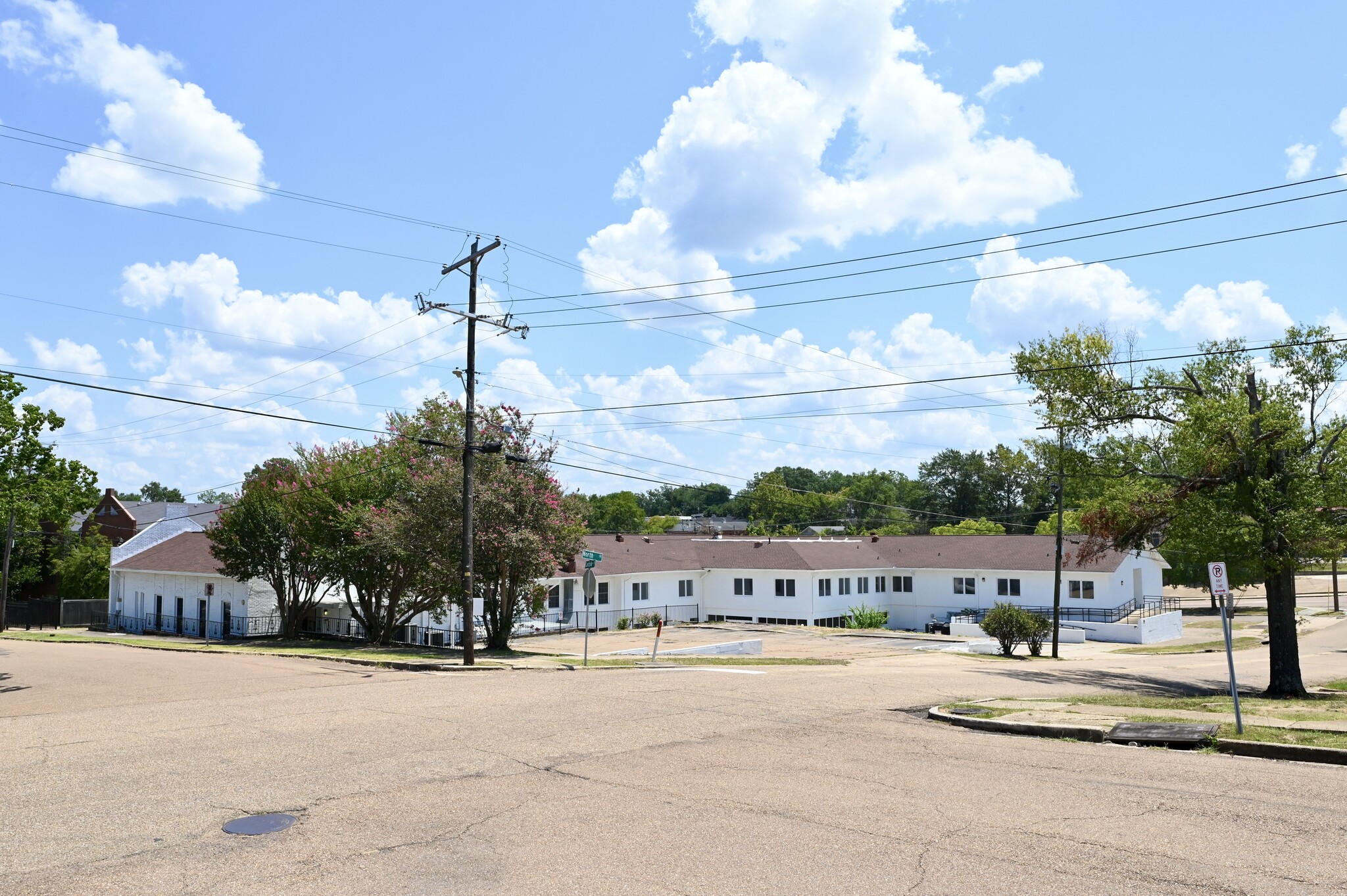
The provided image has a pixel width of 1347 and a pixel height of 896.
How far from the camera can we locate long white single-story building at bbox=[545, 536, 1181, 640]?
55000 mm

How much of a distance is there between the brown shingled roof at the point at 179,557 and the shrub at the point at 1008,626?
35.6m

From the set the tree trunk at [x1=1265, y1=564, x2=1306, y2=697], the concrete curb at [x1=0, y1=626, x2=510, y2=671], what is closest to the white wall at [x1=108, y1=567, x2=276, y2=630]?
the concrete curb at [x1=0, y1=626, x2=510, y2=671]

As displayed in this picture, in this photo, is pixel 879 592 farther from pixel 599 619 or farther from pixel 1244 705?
pixel 1244 705

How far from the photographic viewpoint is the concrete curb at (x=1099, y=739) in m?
12.1

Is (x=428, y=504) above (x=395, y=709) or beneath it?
above

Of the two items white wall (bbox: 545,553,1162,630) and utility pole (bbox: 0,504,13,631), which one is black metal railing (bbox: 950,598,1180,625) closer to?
white wall (bbox: 545,553,1162,630)

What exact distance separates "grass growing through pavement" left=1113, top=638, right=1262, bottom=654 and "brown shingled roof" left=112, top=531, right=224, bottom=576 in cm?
4288

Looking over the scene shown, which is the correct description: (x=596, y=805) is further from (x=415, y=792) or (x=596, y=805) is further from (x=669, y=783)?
(x=415, y=792)

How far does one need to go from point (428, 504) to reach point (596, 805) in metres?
22.6

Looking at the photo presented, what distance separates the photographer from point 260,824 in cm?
883

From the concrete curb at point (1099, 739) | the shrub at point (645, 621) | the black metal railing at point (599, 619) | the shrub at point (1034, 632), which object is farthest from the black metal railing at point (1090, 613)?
the concrete curb at point (1099, 739)

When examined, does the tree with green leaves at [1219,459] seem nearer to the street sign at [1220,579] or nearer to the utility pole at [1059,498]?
the utility pole at [1059,498]

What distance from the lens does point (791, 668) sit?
26.5m

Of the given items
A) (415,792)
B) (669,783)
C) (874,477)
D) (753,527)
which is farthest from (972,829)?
(874,477)
